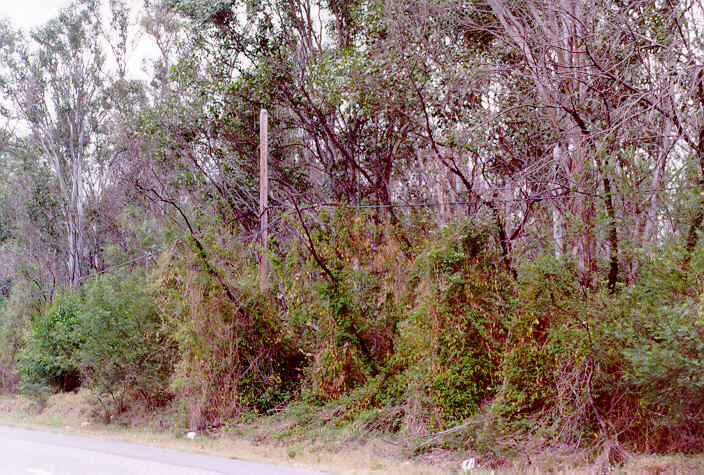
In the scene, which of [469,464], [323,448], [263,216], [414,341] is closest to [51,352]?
[263,216]

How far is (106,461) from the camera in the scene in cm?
1094

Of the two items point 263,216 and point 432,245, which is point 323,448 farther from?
point 263,216

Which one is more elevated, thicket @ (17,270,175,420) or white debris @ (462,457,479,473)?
thicket @ (17,270,175,420)

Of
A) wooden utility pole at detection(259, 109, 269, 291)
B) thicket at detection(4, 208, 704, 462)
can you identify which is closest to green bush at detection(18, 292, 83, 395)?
thicket at detection(4, 208, 704, 462)

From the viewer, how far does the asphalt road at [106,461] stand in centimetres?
995

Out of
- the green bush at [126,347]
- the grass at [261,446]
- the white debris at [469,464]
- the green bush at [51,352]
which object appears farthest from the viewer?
the green bush at [51,352]

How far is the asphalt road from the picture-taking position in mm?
9953

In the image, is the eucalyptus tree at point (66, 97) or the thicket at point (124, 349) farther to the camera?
the eucalyptus tree at point (66, 97)

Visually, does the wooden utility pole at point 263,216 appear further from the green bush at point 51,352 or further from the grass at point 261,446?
the green bush at point 51,352

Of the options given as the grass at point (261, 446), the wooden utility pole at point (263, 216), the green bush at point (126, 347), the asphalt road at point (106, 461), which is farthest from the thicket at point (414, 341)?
the asphalt road at point (106, 461)

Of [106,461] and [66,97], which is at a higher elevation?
[66,97]

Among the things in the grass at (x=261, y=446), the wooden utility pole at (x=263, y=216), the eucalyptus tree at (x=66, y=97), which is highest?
the eucalyptus tree at (x=66, y=97)

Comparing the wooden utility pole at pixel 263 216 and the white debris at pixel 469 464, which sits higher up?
the wooden utility pole at pixel 263 216

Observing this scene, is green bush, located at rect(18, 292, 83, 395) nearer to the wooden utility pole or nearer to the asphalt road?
the asphalt road
